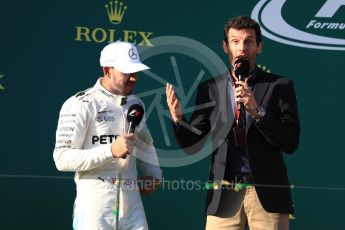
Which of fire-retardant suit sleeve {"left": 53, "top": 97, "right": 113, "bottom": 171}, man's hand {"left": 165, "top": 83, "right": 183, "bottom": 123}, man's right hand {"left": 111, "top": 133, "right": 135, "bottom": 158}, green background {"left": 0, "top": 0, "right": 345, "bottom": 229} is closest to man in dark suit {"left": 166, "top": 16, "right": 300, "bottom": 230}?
man's hand {"left": 165, "top": 83, "right": 183, "bottom": 123}

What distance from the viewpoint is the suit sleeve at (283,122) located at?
2916mm

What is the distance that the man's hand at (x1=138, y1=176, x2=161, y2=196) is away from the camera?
10.5ft

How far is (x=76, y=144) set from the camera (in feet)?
9.86

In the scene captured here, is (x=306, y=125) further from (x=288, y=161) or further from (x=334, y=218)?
(x=334, y=218)

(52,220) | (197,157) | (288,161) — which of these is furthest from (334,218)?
(52,220)

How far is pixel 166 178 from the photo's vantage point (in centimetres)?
436

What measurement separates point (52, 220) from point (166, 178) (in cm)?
70

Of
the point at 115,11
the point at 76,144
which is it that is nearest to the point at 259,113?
the point at 76,144

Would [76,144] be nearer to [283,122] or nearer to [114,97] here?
[114,97]

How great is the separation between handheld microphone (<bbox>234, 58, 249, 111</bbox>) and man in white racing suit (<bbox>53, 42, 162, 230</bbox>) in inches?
15.6

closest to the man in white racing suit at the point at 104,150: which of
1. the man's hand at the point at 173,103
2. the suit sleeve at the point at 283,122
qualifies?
the man's hand at the point at 173,103

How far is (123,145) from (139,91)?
1508 mm

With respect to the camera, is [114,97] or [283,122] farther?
[114,97]

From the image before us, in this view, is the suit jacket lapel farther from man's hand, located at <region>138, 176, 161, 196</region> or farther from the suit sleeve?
man's hand, located at <region>138, 176, 161, 196</region>
